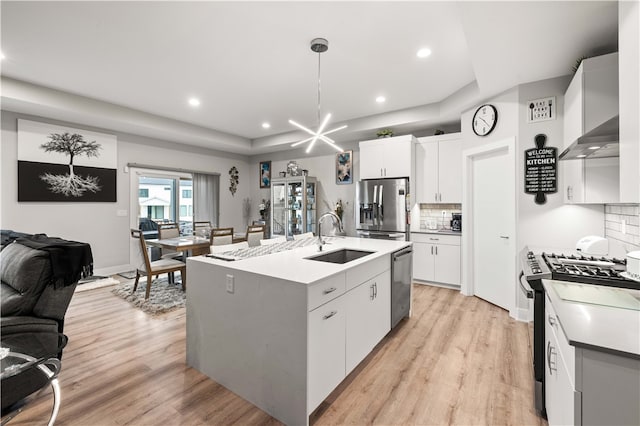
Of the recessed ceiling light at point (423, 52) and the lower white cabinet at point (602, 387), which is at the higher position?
the recessed ceiling light at point (423, 52)

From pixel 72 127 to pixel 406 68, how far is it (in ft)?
17.2

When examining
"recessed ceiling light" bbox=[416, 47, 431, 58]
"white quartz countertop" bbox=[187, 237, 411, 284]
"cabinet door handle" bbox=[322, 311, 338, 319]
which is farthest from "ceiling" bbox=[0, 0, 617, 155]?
"cabinet door handle" bbox=[322, 311, 338, 319]

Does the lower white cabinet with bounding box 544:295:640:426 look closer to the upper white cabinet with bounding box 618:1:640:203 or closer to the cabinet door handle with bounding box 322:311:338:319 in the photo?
the upper white cabinet with bounding box 618:1:640:203

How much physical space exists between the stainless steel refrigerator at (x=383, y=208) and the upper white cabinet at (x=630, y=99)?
314 cm

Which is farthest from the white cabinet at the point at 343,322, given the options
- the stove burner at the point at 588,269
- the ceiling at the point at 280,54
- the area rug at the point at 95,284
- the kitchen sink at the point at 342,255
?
the area rug at the point at 95,284

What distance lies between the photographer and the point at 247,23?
8.29 ft

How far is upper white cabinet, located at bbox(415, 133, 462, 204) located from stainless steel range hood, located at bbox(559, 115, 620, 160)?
98.6 inches

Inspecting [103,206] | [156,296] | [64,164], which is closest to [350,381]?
[156,296]

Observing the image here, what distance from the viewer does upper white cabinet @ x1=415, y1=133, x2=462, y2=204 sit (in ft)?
14.9

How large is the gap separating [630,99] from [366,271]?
1.80 meters

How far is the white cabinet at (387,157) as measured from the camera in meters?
4.75

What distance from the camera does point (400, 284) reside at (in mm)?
3027

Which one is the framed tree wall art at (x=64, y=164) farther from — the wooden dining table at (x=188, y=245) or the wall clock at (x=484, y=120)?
the wall clock at (x=484, y=120)

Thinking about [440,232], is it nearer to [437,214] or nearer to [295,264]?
[437,214]
